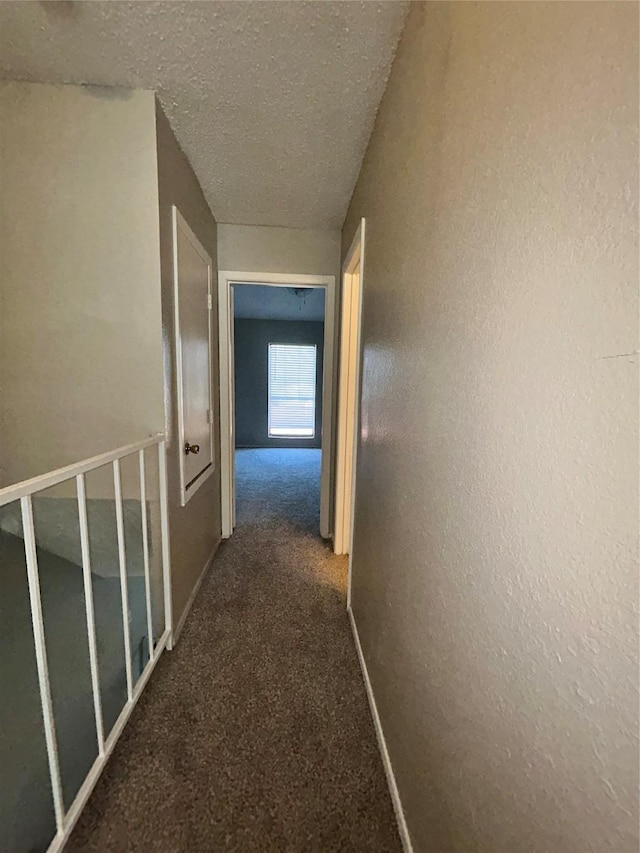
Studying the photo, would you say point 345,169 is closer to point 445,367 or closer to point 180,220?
point 180,220

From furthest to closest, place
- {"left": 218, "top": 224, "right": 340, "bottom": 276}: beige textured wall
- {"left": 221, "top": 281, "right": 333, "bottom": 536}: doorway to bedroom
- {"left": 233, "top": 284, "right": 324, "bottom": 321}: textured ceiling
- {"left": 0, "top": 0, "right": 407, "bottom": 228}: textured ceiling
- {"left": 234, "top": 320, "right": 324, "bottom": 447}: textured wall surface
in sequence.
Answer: {"left": 234, "top": 320, "right": 324, "bottom": 447}: textured wall surface
{"left": 221, "top": 281, "right": 333, "bottom": 536}: doorway to bedroom
{"left": 233, "top": 284, "right": 324, "bottom": 321}: textured ceiling
{"left": 218, "top": 224, "right": 340, "bottom": 276}: beige textured wall
{"left": 0, "top": 0, "right": 407, "bottom": 228}: textured ceiling

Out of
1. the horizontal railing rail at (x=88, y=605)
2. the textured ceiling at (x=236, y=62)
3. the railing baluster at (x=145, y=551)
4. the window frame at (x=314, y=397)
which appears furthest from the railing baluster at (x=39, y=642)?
the window frame at (x=314, y=397)

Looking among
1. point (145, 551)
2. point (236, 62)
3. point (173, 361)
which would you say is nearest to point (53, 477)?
point (145, 551)

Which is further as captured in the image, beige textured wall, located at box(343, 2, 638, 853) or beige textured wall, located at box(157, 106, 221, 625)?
beige textured wall, located at box(157, 106, 221, 625)

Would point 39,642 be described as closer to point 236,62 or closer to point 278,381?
point 236,62

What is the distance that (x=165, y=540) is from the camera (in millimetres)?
1659

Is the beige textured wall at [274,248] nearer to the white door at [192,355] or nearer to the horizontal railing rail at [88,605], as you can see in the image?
the white door at [192,355]

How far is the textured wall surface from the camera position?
265 inches

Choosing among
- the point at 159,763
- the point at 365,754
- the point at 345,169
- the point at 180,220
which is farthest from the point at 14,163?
the point at 365,754

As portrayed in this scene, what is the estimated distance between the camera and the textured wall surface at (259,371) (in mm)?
6723

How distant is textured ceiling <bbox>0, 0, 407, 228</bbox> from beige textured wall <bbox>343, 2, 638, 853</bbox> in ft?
1.04

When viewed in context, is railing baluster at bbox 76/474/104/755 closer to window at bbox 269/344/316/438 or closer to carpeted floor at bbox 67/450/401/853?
carpeted floor at bbox 67/450/401/853

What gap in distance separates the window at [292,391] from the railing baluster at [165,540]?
5.34 meters

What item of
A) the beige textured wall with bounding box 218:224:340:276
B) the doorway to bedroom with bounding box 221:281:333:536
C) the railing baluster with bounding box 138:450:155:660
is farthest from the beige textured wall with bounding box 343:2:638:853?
the doorway to bedroom with bounding box 221:281:333:536
